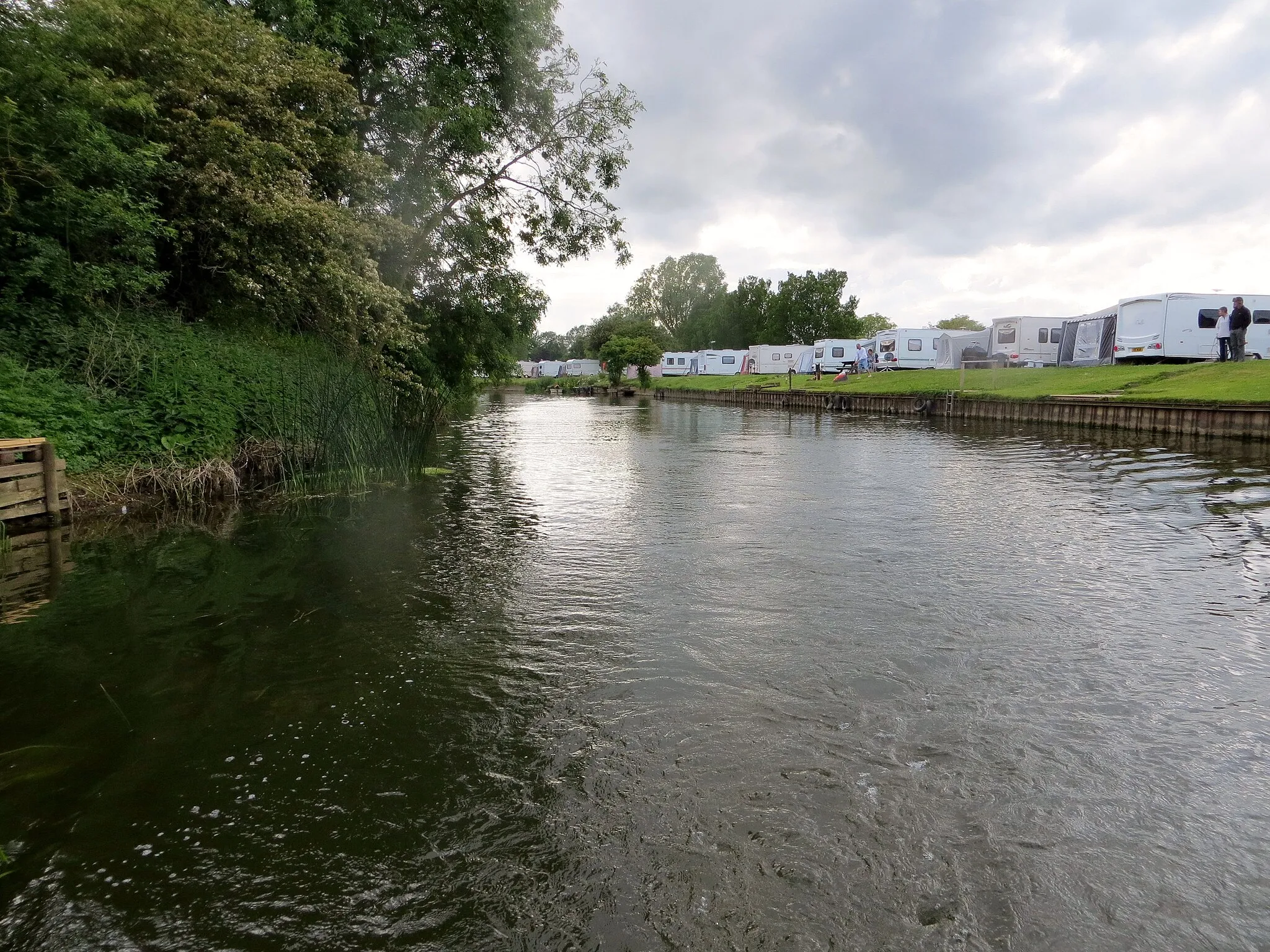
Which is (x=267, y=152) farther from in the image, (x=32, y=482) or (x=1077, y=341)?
(x=1077, y=341)

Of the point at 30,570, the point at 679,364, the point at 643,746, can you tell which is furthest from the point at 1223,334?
the point at 679,364

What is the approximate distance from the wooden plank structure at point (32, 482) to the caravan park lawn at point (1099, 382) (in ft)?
78.4

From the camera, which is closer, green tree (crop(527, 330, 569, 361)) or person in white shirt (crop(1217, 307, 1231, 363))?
person in white shirt (crop(1217, 307, 1231, 363))

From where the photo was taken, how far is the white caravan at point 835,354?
161 ft

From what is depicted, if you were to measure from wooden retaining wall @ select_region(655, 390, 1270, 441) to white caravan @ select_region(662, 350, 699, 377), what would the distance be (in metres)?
33.0

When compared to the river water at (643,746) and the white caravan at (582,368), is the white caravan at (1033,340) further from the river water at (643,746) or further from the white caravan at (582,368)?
the white caravan at (582,368)

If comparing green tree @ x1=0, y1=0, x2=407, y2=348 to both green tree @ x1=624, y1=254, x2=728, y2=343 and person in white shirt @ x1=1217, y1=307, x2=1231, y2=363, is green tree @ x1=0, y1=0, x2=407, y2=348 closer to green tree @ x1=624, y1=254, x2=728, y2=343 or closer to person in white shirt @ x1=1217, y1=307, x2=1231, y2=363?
person in white shirt @ x1=1217, y1=307, x2=1231, y2=363

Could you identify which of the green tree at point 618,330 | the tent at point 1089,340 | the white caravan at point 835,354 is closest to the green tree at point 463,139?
the tent at point 1089,340

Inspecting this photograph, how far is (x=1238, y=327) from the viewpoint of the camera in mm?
22484

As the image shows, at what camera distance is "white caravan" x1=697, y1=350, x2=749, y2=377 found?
2662 inches

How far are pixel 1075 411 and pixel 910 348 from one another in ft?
66.4

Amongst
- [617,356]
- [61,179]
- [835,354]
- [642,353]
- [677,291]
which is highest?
[677,291]

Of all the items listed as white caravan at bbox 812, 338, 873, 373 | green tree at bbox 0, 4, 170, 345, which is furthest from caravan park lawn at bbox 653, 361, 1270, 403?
green tree at bbox 0, 4, 170, 345

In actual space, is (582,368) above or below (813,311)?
below
